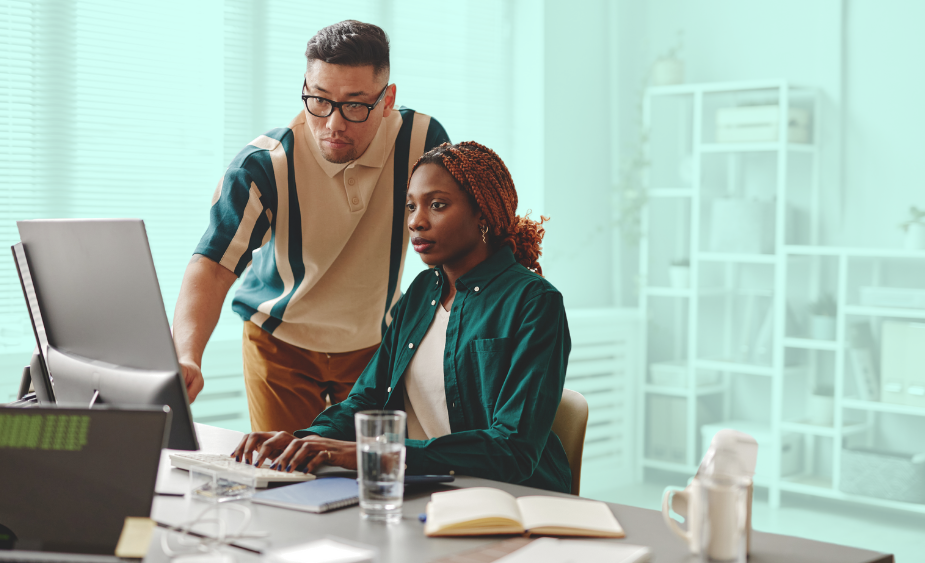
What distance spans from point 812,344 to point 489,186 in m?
2.64

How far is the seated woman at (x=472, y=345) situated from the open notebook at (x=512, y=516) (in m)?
0.21

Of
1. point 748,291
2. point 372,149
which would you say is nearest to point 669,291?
point 748,291

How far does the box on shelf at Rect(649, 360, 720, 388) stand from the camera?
4.29m

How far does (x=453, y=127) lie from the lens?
157 inches

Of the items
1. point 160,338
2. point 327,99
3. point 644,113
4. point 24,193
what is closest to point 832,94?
point 644,113

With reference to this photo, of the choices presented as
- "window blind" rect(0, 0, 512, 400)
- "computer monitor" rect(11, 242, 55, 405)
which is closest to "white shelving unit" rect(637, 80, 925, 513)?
"window blind" rect(0, 0, 512, 400)

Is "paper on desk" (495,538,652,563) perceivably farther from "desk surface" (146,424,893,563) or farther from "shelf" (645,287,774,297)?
"shelf" (645,287,774,297)

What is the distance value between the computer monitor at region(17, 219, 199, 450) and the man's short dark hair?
753 millimetres

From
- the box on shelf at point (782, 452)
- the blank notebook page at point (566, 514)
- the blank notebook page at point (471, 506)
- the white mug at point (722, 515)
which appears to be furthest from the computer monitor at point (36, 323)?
the box on shelf at point (782, 452)

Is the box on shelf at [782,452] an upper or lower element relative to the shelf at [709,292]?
lower

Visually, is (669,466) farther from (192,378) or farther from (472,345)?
(192,378)

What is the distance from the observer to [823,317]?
3871 millimetres

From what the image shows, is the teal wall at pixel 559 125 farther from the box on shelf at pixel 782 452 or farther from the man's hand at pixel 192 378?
the man's hand at pixel 192 378

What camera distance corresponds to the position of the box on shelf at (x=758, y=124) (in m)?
3.91
